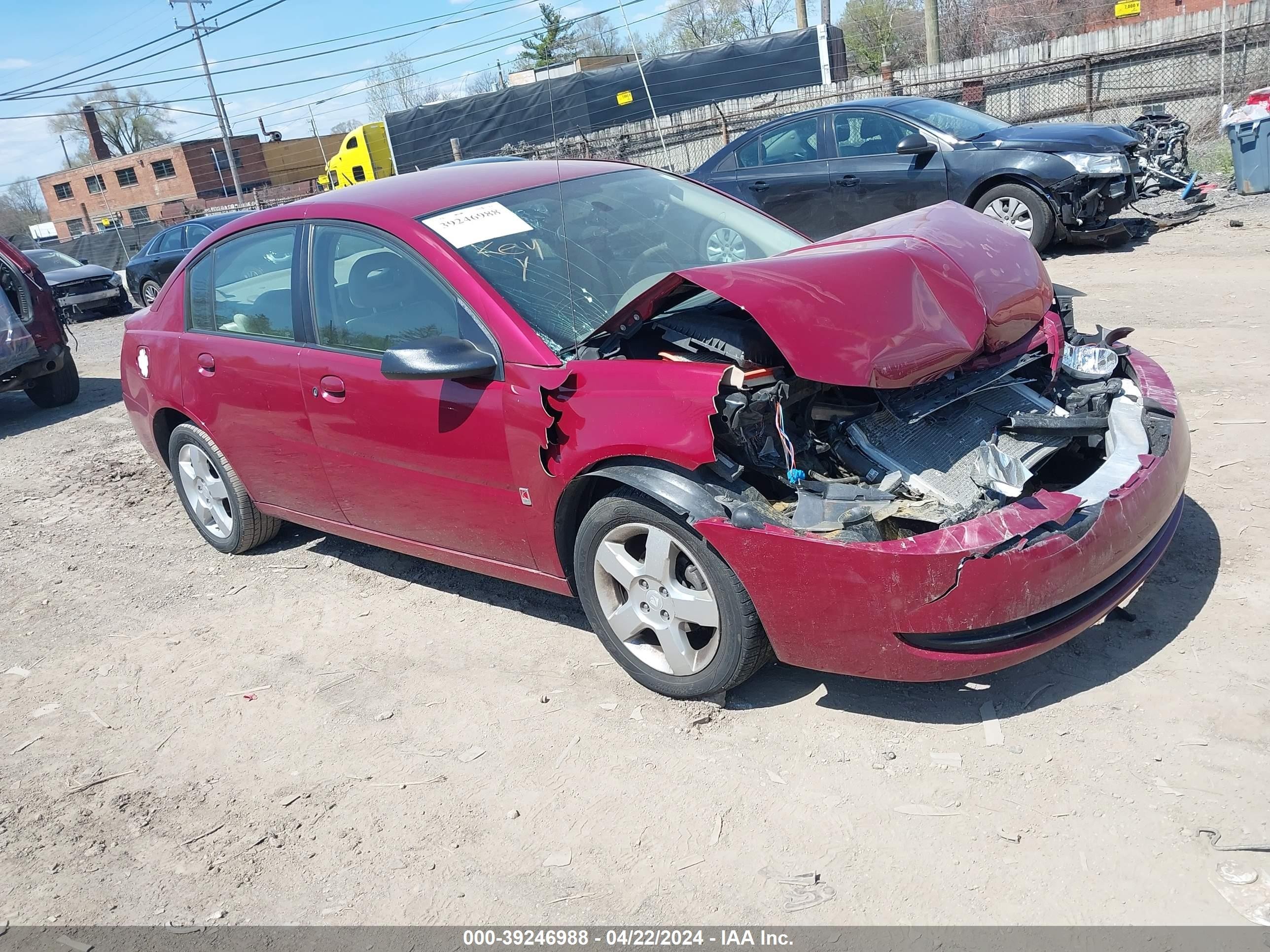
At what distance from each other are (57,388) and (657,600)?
912 centimetres

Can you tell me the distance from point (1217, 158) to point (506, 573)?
13.2 meters

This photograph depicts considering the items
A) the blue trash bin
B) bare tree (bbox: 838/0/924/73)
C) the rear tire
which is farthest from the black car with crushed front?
bare tree (bbox: 838/0/924/73)

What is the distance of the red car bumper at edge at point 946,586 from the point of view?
273cm

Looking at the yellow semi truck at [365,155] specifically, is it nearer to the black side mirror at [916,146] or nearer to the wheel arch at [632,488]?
the black side mirror at [916,146]

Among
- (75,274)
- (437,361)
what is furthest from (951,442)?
(75,274)

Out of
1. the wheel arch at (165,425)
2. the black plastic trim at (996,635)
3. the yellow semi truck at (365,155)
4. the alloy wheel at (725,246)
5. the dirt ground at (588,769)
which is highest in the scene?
the yellow semi truck at (365,155)

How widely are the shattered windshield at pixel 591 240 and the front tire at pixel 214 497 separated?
80.3 inches

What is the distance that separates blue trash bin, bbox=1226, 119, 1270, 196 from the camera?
10.9 meters

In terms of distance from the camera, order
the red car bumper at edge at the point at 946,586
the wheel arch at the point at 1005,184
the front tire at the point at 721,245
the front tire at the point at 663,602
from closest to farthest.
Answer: the red car bumper at edge at the point at 946,586, the front tire at the point at 663,602, the front tire at the point at 721,245, the wheel arch at the point at 1005,184

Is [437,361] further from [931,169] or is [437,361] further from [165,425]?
[931,169]

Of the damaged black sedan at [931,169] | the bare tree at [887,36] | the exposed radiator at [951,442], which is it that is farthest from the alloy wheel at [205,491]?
the bare tree at [887,36]

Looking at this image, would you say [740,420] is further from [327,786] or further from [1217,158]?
[1217,158]

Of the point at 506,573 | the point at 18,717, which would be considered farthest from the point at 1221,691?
the point at 18,717

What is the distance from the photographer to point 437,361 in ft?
11.0
